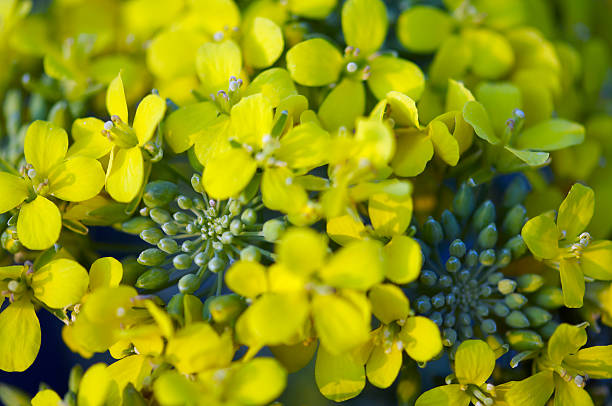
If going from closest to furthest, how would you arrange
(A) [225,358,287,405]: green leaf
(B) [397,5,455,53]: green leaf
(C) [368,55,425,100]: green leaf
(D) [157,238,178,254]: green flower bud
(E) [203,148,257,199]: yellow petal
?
1. (A) [225,358,287,405]: green leaf
2. (E) [203,148,257,199]: yellow petal
3. (D) [157,238,178,254]: green flower bud
4. (C) [368,55,425,100]: green leaf
5. (B) [397,5,455,53]: green leaf

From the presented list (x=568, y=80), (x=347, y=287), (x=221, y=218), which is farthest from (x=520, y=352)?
(x=568, y=80)

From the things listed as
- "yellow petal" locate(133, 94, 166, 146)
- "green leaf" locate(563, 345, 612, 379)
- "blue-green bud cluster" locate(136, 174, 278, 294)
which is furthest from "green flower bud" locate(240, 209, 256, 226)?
"green leaf" locate(563, 345, 612, 379)

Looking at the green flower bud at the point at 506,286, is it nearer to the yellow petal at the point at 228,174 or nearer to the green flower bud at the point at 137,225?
the yellow petal at the point at 228,174

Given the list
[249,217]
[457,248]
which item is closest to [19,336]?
[249,217]

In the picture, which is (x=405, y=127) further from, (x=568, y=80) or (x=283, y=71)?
(x=568, y=80)

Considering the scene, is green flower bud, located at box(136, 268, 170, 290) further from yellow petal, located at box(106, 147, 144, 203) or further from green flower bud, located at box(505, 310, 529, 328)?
green flower bud, located at box(505, 310, 529, 328)

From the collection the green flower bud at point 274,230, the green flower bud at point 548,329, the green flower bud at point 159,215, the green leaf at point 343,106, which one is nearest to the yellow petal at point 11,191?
the green flower bud at point 159,215
